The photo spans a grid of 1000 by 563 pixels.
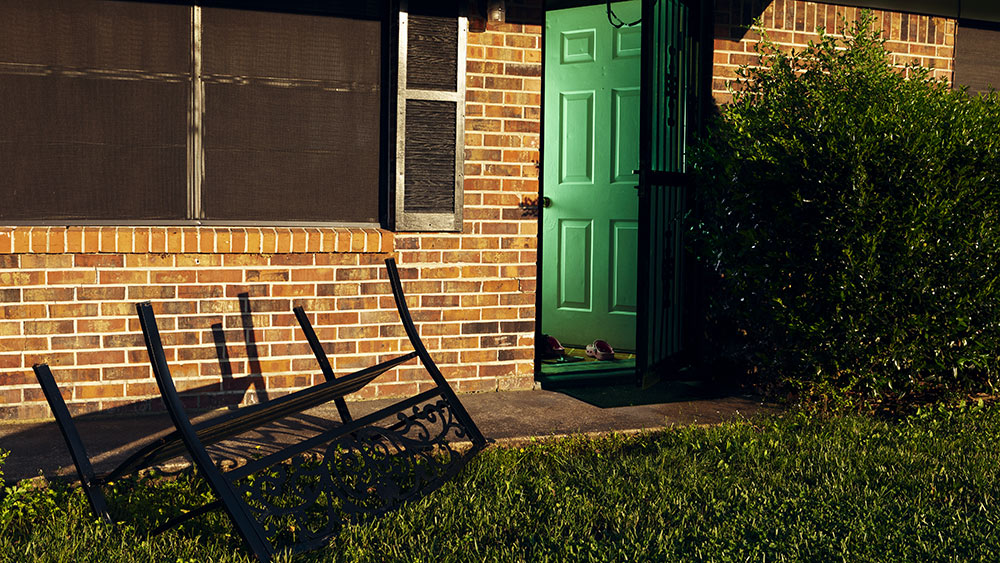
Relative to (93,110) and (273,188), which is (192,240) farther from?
(93,110)

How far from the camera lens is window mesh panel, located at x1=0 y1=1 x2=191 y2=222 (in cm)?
454

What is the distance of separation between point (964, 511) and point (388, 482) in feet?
7.31

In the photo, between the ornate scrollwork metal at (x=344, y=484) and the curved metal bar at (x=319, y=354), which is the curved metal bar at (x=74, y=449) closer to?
the ornate scrollwork metal at (x=344, y=484)

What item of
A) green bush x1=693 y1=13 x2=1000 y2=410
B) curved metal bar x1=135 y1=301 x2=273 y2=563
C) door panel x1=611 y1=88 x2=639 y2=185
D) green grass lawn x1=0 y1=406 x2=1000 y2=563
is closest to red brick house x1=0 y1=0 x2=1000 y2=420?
green bush x1=693 y1=13 x2=1000 y2=410

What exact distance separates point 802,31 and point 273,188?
3.72 meters

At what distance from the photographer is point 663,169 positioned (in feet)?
17.9

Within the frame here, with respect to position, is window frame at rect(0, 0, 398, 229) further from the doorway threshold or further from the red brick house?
the doorway threshold

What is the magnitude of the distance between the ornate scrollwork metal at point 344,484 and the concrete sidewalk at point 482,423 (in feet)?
1.96

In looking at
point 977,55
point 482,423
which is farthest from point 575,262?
point 977,55

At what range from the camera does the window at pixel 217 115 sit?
4570 mm

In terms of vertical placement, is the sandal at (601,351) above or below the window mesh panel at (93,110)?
below

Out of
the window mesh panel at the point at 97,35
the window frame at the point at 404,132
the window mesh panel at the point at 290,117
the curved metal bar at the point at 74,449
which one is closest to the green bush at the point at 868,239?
the window frame at the point at 404,132

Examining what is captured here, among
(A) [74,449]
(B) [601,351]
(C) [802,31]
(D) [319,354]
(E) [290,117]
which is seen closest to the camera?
(A) [74,449]

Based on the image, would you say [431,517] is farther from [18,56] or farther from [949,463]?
[18,56]
